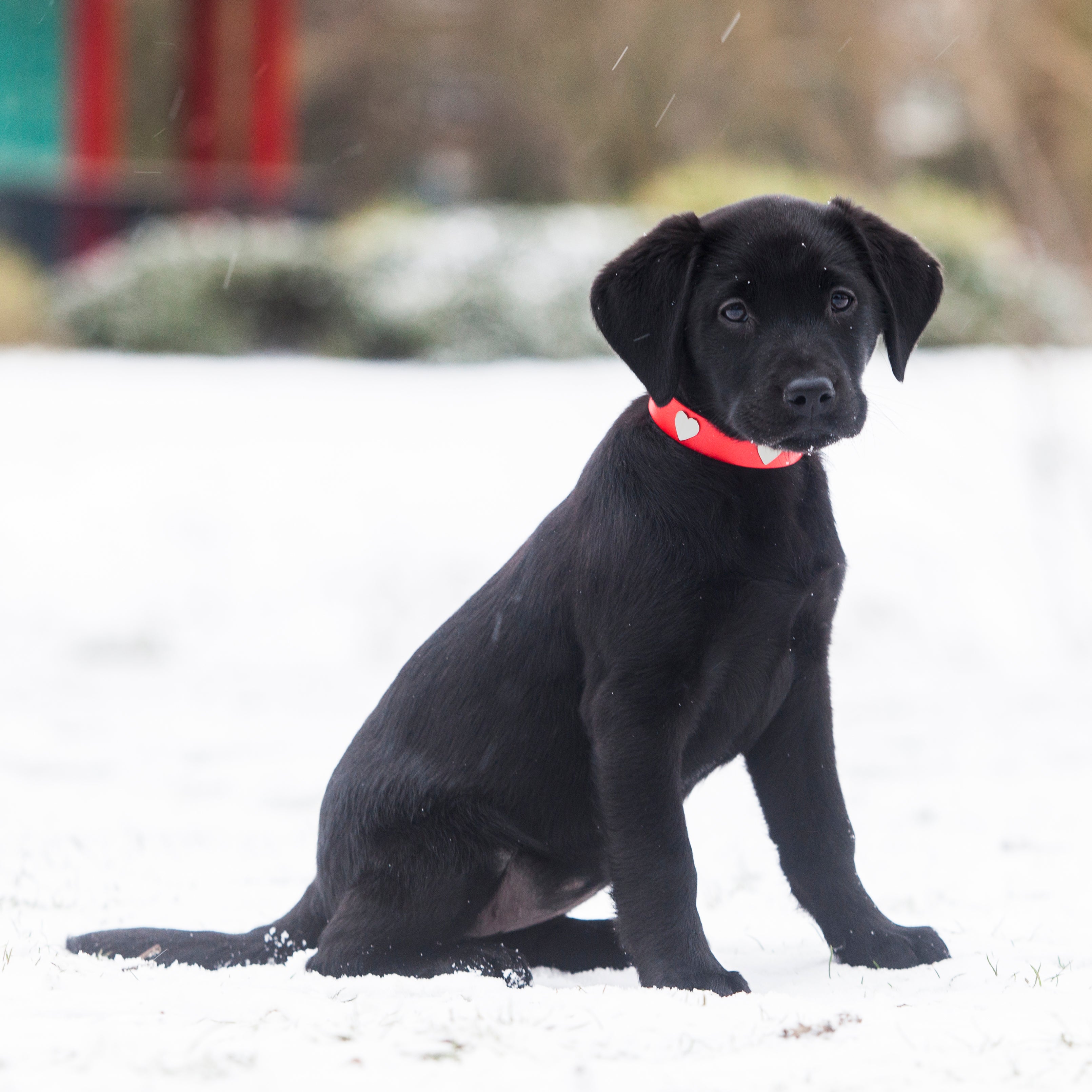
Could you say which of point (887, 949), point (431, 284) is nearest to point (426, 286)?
point (431, 284)

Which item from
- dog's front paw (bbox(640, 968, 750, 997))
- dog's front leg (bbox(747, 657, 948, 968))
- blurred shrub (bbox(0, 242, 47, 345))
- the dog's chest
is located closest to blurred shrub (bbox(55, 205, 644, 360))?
blurred shrub (bbox(0, 242, 47, 345))

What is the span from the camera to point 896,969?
119 inches

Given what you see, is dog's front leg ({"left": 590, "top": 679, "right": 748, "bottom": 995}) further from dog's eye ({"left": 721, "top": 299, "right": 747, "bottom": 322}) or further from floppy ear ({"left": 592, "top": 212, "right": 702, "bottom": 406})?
dog's eye ({"left": 721, "top": 299, "right": 747, "bottom": 322})

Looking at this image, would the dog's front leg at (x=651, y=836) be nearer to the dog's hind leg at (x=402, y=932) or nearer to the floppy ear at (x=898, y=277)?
the dog's hind leg at (x=402, y=932)

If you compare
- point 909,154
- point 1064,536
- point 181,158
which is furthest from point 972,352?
point 909,154

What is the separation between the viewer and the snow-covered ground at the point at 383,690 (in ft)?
7.63

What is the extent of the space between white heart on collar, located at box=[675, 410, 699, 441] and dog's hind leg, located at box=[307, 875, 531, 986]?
0.97 meters

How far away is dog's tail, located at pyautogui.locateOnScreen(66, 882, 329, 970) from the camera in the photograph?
9.89 feet

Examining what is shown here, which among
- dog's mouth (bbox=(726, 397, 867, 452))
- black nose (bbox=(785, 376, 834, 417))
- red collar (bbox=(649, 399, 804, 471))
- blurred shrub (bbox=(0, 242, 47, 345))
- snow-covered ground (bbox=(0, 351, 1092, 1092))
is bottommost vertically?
blurred shrub (bbox=(0, 242, 47, 345))

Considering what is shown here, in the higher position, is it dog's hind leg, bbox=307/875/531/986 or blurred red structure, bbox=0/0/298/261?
dog's hind leg, bbox=307/875/531/986

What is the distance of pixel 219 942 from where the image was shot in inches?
121

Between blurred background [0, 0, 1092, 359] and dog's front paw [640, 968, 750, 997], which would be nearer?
dog's front paw [640, 968, 750, 997]

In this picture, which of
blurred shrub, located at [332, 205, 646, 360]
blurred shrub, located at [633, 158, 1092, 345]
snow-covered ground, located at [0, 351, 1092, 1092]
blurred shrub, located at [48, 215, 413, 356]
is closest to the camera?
snow-covered ground, located at [0, 351, 1092, 1092]

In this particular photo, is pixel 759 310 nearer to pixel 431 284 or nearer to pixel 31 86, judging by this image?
Answer: pixel 431 284
